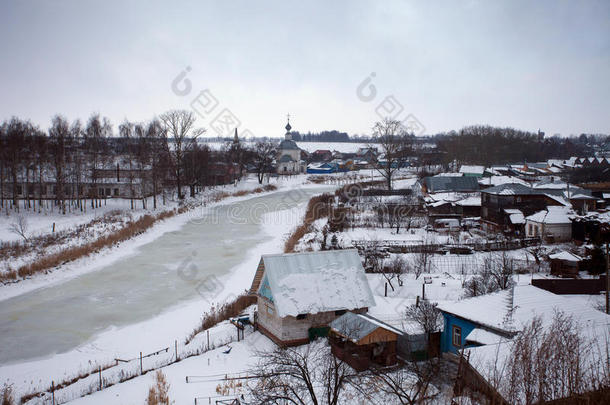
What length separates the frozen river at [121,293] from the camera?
37.7 ft

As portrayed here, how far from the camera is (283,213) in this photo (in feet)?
101

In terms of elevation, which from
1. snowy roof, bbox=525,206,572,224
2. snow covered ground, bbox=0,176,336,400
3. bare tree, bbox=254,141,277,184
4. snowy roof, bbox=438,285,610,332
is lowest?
snow covered ground, bbox=0,176,336,400

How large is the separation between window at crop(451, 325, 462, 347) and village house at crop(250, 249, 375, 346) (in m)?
2.17

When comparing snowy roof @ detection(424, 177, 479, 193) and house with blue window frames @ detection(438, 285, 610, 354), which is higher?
snowy roof @ detection(424, 177, 479, 193)

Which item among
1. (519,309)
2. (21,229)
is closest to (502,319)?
(519,309)

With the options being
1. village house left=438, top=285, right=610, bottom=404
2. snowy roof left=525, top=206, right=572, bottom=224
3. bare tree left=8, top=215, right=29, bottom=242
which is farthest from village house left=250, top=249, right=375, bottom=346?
bare tree left=8, top=215, right=29, bottom=242

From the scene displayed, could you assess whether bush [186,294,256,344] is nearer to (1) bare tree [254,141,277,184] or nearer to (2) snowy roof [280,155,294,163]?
(1) bare tree [254,141,277,184]

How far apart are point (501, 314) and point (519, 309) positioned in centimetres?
34

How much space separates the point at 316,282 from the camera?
1108cm

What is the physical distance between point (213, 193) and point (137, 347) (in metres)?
27.5

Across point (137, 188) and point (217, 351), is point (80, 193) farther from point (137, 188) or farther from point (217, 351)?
point (217, 351)

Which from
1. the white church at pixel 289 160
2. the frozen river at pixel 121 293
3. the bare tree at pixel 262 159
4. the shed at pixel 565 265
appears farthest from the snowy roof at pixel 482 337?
the white church at pixel 289 160

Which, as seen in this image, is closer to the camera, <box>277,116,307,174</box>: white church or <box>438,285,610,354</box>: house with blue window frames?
<box>438,285,610,354</box>: house with blue window frames

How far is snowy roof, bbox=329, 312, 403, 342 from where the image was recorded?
362 inches
